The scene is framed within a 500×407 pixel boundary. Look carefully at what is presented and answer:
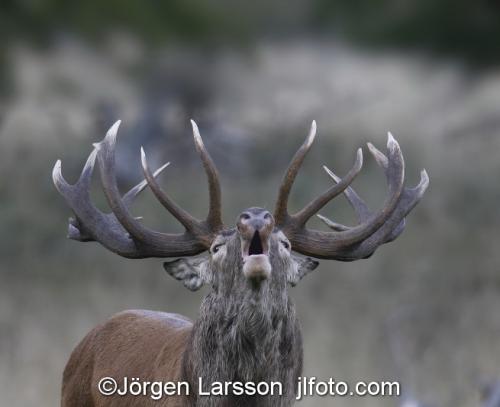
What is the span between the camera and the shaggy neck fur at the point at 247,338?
6.63 meters

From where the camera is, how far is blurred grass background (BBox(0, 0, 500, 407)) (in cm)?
1309

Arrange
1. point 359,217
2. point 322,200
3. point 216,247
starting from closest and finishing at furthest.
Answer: point 216,247 < point 322,200 < point 359,217

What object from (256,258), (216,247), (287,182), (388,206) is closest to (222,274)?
(216,247)

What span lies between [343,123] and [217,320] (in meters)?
13.2

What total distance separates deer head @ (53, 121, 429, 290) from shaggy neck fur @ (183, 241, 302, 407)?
6 centimetres

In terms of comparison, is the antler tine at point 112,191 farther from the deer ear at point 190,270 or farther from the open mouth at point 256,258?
the open mouth at point 256,258

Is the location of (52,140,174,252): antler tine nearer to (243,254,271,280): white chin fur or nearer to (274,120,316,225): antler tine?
(274,120,316,225): antler tine

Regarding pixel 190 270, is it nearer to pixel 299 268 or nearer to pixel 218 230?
pixel 218 230

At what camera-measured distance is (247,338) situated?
668cm

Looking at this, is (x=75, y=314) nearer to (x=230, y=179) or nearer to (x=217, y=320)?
(x=230, y=179)

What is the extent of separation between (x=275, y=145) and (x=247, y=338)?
42.1 feet

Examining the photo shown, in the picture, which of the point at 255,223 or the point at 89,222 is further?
the point at 89,222

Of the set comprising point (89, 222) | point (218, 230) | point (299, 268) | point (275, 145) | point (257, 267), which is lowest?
point (257, 267)

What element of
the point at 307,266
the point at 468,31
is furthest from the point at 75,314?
the point at 307,266
